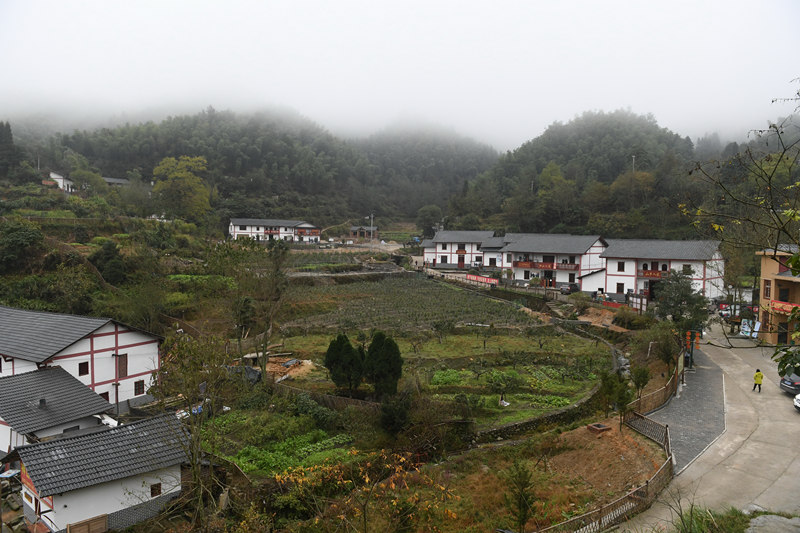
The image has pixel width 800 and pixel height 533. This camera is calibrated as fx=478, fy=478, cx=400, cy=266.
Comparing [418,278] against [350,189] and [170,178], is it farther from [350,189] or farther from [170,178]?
[350,189]

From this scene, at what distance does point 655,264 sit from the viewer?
32.9 metres

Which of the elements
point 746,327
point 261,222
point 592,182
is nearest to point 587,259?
point 746,327

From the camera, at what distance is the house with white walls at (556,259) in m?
37.8

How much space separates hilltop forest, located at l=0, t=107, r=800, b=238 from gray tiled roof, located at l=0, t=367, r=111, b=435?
33249 mm

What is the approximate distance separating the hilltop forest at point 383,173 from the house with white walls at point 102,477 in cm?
3788

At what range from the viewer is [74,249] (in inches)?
1181

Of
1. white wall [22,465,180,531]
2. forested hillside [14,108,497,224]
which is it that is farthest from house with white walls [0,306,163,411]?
forested hillside [14,108,497,224]

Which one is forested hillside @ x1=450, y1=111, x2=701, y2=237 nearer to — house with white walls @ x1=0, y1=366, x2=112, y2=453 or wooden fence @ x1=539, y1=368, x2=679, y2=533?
wooden fence @ x1=539, y1=368, x2=679, y2=533

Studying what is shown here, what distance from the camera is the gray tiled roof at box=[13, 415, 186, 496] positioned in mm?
9450

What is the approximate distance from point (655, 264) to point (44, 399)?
1336 inches

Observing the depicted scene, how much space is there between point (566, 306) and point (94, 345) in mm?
25841

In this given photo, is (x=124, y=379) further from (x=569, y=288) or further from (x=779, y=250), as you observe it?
(x=569, y=288)

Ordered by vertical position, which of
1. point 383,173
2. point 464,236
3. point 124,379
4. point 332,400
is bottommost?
point 332,400

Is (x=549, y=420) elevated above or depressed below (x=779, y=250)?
below
